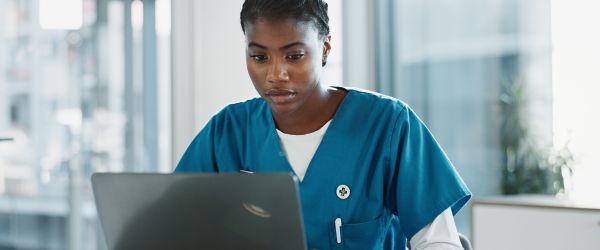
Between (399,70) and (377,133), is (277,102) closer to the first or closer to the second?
(377,133)

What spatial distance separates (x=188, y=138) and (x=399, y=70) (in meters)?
1.00

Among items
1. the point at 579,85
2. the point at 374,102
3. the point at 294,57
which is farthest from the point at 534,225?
the point at 294,57

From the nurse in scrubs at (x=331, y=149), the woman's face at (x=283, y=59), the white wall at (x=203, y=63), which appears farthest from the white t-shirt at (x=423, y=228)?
the white wall at (x=203, y=63)

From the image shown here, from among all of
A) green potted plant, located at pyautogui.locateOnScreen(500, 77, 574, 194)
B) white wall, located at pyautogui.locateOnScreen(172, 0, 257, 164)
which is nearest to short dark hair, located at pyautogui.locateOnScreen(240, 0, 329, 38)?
green potted plant, located at pyautogui.locateOnScreen(500, 77, 574, 194)

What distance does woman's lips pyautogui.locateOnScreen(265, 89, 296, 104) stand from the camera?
4.24 feet

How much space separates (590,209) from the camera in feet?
7.04

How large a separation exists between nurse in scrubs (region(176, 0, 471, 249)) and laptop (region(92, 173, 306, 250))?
324mm

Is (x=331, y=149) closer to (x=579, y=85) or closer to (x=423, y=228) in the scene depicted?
(x=423, y=228)

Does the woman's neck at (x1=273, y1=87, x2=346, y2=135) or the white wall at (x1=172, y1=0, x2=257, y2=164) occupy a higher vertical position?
the white wall at (x1=172, y1=0, x2=257, y2=164)

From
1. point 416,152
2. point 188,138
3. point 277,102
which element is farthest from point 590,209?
point 188,138

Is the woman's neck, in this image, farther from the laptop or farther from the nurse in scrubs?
the laptop

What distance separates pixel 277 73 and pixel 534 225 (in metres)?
1.32

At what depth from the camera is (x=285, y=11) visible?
1275 millimetres

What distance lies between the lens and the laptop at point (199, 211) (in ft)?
3.06
